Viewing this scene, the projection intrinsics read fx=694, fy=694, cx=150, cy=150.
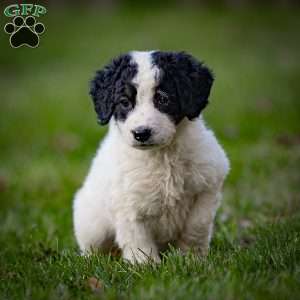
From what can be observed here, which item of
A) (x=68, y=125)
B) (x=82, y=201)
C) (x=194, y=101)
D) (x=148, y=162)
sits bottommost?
(x=68, y=125)

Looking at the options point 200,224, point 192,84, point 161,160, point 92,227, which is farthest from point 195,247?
point 192,84

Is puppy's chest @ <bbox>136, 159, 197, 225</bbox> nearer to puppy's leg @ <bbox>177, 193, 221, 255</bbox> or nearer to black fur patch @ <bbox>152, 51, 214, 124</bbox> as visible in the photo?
puppy's leg @ <bbox>177, 193, 221, 255</bbox>

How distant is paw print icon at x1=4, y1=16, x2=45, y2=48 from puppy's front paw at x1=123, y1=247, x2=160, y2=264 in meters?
1.74

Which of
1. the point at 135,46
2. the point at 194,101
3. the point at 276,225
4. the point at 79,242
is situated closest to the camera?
the point at 194,101

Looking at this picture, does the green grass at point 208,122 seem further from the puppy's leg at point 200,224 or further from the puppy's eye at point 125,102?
the puppy's eye at point 125,102

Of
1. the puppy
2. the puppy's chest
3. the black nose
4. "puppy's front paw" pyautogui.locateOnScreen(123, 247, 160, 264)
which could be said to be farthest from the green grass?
the black nose

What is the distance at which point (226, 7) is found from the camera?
24.0m

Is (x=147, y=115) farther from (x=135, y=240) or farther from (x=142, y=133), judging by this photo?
(x=135, y=240)

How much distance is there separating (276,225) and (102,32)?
1646cm

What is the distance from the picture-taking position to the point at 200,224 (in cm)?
515

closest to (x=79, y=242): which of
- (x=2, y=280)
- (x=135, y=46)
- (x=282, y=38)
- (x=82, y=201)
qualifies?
(x=82, y=201)

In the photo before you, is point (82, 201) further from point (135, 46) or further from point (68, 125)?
point (135, 46)

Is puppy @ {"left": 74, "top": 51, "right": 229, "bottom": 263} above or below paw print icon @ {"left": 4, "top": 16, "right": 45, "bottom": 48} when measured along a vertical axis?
below

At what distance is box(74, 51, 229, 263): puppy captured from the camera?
16.1 ft
